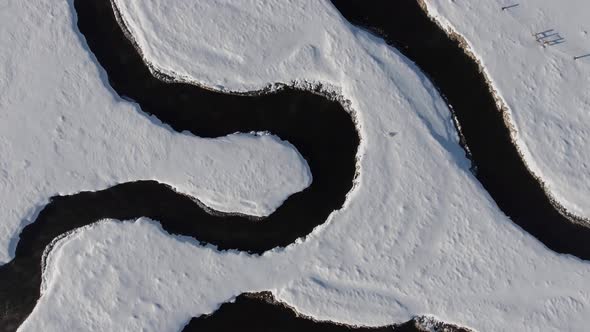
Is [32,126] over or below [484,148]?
below

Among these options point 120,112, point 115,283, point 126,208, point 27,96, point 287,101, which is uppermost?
point 287,101

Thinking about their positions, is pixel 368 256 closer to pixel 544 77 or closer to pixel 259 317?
pixel 259 317

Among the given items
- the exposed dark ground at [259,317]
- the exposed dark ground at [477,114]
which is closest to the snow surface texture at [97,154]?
the exposed dark ground at [259,317]

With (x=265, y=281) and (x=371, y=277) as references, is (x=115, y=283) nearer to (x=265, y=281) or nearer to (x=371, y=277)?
(x=265, y=281)

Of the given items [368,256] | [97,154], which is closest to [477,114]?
[368,256]

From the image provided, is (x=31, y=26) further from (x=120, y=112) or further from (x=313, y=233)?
(x=313, y=233)

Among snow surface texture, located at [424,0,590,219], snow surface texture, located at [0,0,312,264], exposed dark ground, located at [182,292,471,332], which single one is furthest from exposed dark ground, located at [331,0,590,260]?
snow surface texture, located at [0,0,312,264]

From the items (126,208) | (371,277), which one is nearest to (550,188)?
(371,277)
